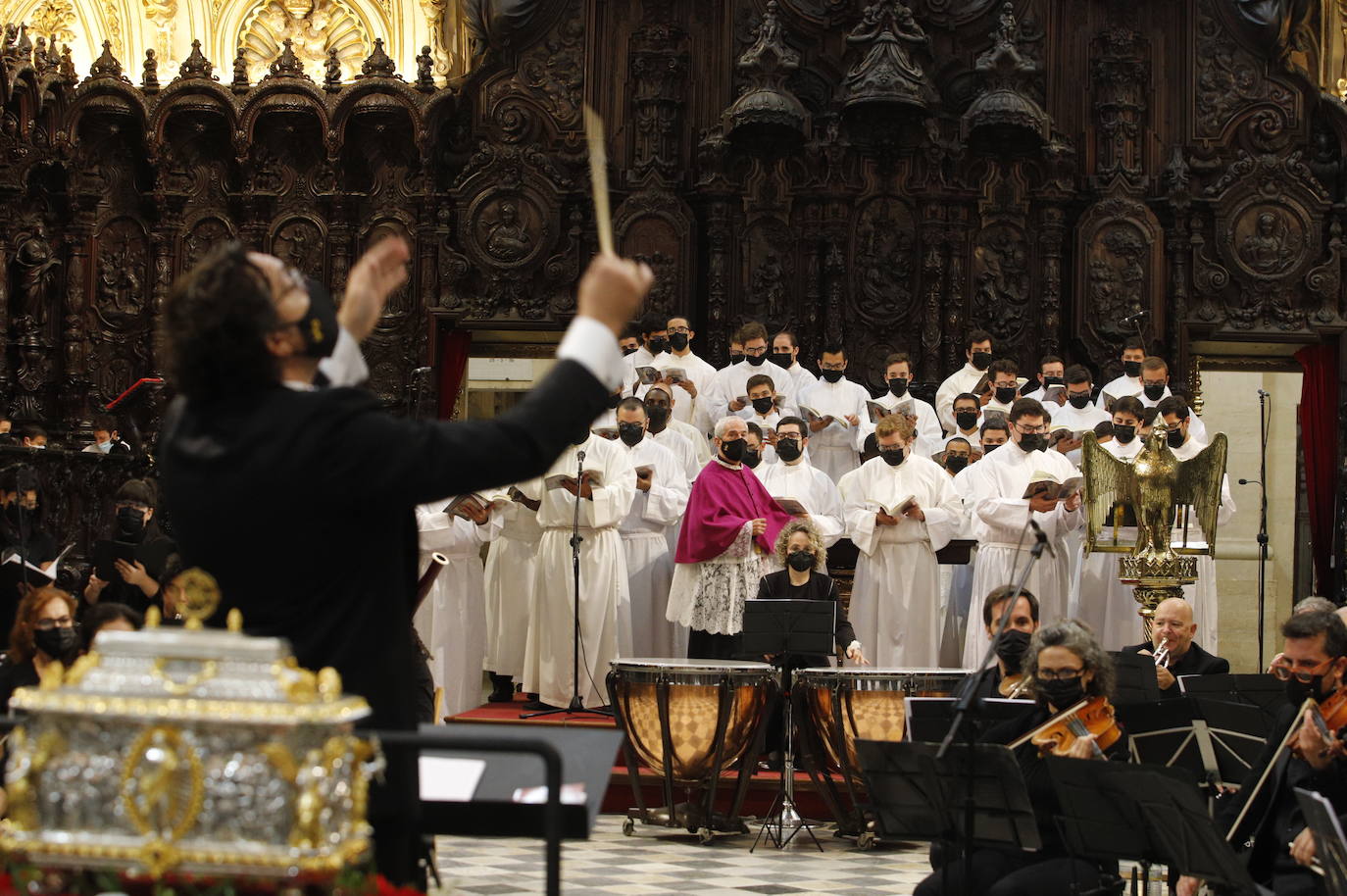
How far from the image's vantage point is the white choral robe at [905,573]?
41.2 ft

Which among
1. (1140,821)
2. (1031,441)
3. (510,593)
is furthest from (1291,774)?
(510,593)

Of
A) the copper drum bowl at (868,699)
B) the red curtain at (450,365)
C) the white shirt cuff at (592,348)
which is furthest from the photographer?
the red curtain at (450,365)

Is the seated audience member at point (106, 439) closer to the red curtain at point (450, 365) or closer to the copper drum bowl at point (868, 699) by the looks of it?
the red curtain at point (450, 365)

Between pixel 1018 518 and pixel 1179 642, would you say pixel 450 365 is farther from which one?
pixel 1179 642

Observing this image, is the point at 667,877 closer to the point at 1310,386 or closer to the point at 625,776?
the point at 625,776

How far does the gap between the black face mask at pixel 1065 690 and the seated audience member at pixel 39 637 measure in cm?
356

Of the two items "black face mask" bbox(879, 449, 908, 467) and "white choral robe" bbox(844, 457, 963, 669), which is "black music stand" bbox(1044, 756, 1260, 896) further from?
"black face mask" bbox(879, 449, 908, 467)

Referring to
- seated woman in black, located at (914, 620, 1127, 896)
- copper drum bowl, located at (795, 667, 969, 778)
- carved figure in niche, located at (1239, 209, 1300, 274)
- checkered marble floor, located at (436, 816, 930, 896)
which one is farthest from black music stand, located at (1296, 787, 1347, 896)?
carved figure in niche, located at (1239, 209, 1300, 274)

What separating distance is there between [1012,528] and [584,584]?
9.60 feet

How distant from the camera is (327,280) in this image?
17.1 meters

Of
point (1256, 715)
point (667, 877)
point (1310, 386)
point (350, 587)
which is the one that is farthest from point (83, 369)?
point (350, 587)

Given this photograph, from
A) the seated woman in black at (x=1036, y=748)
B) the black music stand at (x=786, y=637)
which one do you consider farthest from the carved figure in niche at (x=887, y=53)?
the seated woman in black at (x=1036, y=748)

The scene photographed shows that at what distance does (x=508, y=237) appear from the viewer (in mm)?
16891

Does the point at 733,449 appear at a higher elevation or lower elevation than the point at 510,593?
higher
